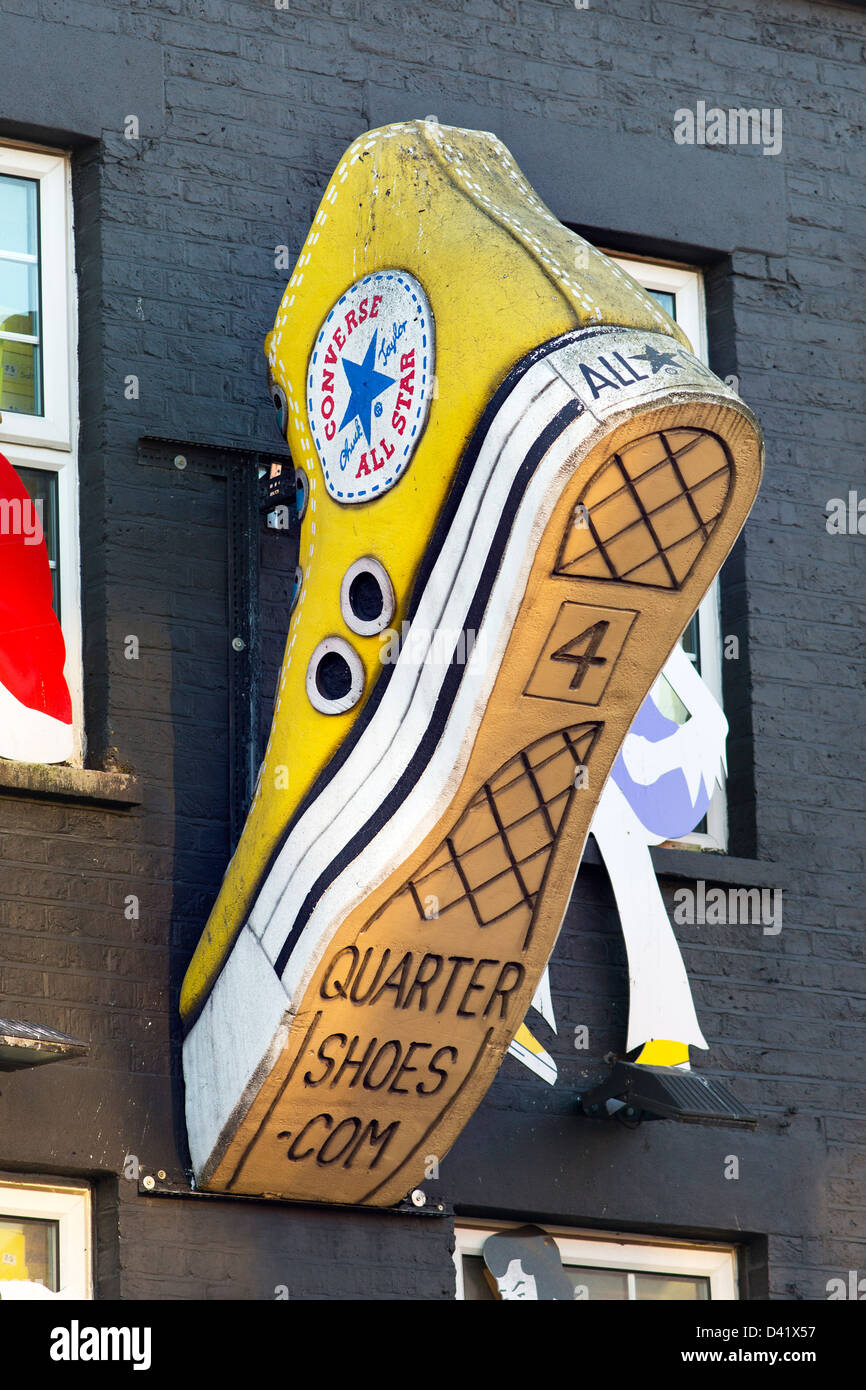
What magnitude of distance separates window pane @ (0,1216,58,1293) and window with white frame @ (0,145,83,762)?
151 centimetres

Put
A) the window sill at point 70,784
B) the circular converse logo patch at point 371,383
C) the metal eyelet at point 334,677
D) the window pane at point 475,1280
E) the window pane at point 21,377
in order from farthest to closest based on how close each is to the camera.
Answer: the window pane at point 21,377, the window pane at point 475,1280, the window sill at point 70,784, the metal eyelet at point 334,677, the circular converse logo patch at point 371,383

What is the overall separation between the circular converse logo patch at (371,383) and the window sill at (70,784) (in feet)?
3.90

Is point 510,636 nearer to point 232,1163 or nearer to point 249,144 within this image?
point 232,1163

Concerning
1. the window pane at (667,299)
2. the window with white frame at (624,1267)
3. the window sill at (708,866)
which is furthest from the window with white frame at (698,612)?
the window with white frame at (624,1267)

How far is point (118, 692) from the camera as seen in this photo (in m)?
9.20

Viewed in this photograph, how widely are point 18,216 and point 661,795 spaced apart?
2981 millimetres

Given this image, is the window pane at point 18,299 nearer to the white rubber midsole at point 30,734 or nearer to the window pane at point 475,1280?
the white rubber midsole at point 30,734

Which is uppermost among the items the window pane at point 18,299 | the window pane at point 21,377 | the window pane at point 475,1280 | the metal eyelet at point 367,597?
the window pane at point 18,299

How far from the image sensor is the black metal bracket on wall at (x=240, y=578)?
9.29 metres

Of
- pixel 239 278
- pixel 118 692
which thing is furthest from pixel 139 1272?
pixel 239 278

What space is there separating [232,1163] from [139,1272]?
0.42m

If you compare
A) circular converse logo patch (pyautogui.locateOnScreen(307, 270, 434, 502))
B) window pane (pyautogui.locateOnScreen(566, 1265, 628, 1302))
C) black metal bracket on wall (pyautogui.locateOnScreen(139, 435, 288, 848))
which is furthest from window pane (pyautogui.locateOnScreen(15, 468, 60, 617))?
window pane (pyautogui.locateOnScreen(566, 1265, 628, 1302))
